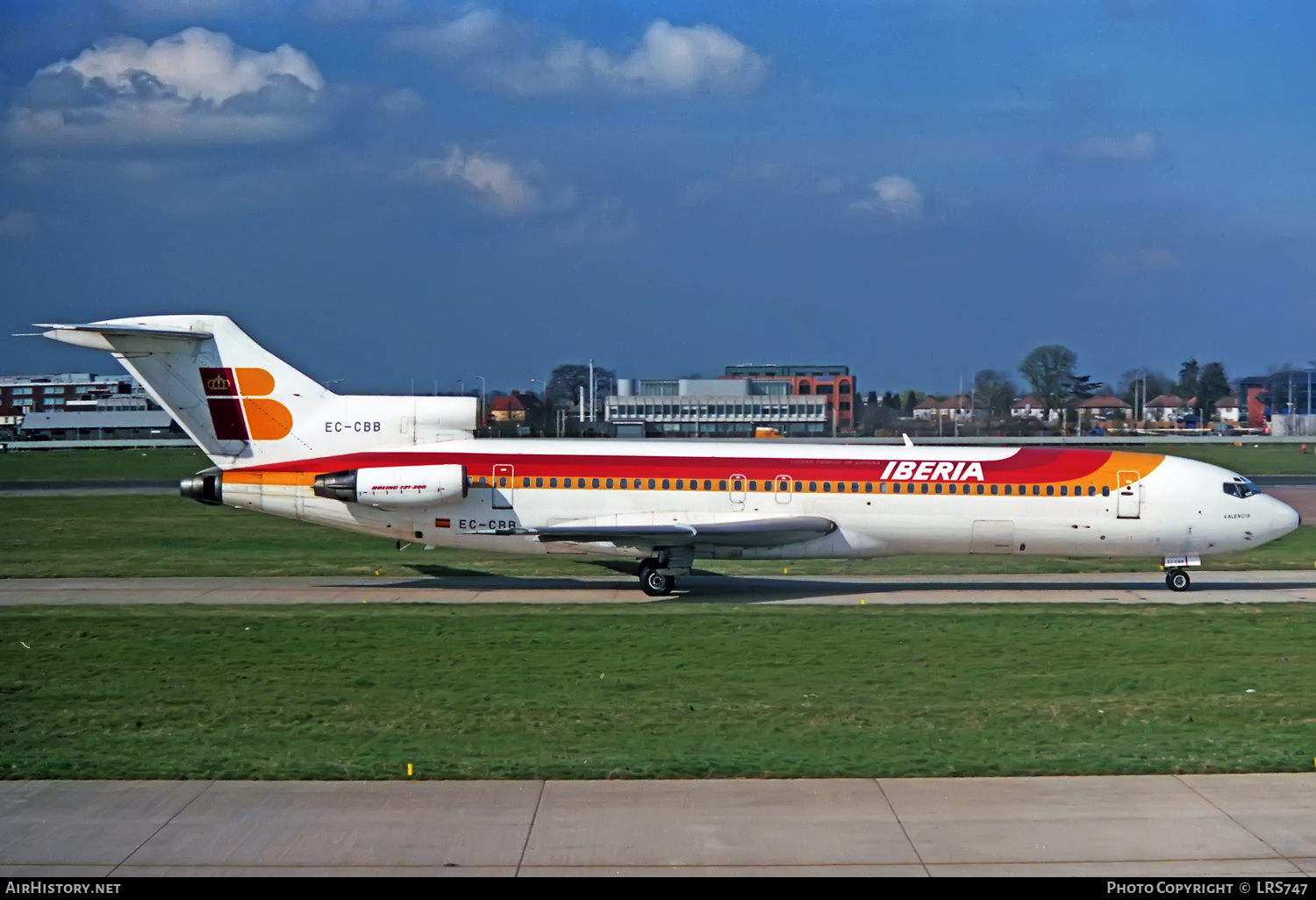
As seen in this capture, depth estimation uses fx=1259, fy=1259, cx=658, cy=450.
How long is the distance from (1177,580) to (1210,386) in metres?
123

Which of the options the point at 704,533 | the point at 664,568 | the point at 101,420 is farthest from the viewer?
the point at 101,420

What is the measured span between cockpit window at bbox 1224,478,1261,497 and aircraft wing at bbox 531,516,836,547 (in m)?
8.01

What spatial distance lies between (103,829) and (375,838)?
2.11 metres

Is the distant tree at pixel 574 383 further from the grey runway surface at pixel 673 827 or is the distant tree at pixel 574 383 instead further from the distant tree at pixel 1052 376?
the grey runway surface at pixel 673 827

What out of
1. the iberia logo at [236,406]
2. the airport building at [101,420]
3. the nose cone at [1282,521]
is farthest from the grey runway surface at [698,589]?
the airport building at [101,420]

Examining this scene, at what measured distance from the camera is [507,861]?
9000 mm

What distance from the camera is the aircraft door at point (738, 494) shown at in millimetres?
24672

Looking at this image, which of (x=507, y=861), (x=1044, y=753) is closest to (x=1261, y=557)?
(x=1044, y=753)

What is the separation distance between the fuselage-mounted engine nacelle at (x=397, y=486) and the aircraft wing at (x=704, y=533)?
76.2 inches

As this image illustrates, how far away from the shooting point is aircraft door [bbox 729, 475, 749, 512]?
24.7 metres

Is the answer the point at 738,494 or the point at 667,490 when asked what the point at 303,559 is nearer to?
the point at 667,490

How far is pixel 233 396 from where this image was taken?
82.8 ft

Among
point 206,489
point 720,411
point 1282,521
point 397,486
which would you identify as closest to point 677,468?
point 397,486
